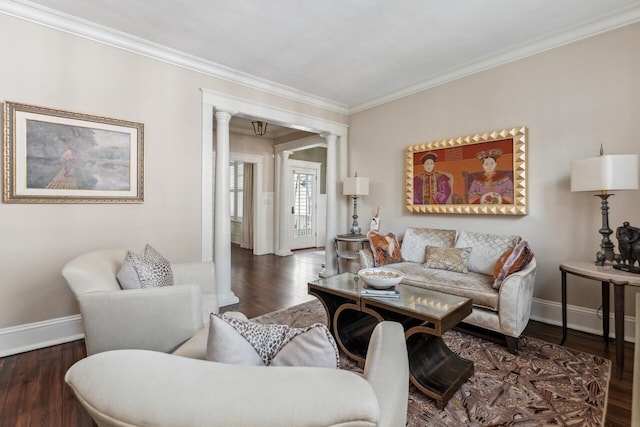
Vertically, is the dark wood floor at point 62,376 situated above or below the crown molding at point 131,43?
below

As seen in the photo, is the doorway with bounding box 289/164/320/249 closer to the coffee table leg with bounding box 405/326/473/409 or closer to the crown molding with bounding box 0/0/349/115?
the crown molding with bounding box 0/0/349/115

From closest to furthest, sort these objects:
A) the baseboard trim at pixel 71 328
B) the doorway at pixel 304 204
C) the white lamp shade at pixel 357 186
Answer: the baseboard trim at pixel 71 328
the white lamp shade at pixel 357 186
the doorway at pixel 304 204

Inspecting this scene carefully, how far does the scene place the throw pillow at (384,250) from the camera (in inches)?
134

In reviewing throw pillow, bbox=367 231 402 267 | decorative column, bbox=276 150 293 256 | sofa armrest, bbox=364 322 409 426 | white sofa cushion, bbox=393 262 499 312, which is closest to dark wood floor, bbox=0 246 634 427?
white sofa cushion, bbox=393 262 499 312

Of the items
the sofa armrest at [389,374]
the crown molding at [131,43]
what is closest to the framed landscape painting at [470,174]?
the crown molding at [131,43]

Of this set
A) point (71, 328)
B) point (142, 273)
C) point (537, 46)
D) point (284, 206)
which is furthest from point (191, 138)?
point (537, 46)

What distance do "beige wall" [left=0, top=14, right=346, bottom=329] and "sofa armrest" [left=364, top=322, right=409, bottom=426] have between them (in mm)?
2783

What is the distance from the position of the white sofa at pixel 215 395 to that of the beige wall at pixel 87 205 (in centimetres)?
254

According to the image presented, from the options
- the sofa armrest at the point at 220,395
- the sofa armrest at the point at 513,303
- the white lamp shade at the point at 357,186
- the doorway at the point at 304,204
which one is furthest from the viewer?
the doorway at the point at 304,204

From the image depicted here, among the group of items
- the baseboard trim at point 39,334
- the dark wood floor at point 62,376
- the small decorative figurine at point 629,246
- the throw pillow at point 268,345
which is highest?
the small decorative figurine at point 629,246

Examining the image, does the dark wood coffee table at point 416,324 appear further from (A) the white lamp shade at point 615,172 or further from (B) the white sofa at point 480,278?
(A) the white lamp shade at point 615,172

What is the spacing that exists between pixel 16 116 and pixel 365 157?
151 inches

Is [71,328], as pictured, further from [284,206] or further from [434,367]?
[284,206]

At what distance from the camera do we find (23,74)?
7.87 feet
